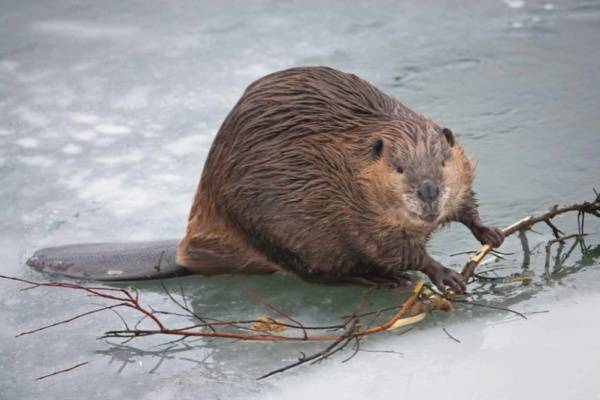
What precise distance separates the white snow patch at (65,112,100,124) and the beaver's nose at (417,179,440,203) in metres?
2.50

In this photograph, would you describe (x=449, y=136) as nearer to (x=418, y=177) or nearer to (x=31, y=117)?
(x=418, y=177)

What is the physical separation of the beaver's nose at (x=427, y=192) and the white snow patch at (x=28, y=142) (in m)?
2.42

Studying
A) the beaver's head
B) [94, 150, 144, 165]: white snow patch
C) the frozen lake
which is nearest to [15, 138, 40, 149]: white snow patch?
the frozen lake

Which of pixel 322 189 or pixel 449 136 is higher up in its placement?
pixel 449 136

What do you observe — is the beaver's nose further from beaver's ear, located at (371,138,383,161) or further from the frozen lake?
the frozen lake

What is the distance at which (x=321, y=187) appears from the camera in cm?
338

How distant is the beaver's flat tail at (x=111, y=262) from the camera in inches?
140

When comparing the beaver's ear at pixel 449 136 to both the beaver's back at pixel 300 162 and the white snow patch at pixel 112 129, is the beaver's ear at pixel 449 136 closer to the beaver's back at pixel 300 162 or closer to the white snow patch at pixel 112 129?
the beaver's back at pixel 300 162

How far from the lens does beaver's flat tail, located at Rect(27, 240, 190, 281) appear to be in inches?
140

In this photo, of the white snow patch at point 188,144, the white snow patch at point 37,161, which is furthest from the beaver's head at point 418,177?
the white snow patch at point 37,161

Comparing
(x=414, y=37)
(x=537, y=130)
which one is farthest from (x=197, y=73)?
(x=537, y=130)

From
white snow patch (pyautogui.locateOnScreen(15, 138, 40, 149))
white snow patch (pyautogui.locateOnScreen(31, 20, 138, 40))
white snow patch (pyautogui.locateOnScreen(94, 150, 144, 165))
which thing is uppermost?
white snow patch (pyautogui.locateOnScreen(31, 20, 138, 40))

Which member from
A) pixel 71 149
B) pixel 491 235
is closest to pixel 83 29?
pixel 71 149

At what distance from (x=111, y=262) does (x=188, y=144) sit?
129 centimetres
